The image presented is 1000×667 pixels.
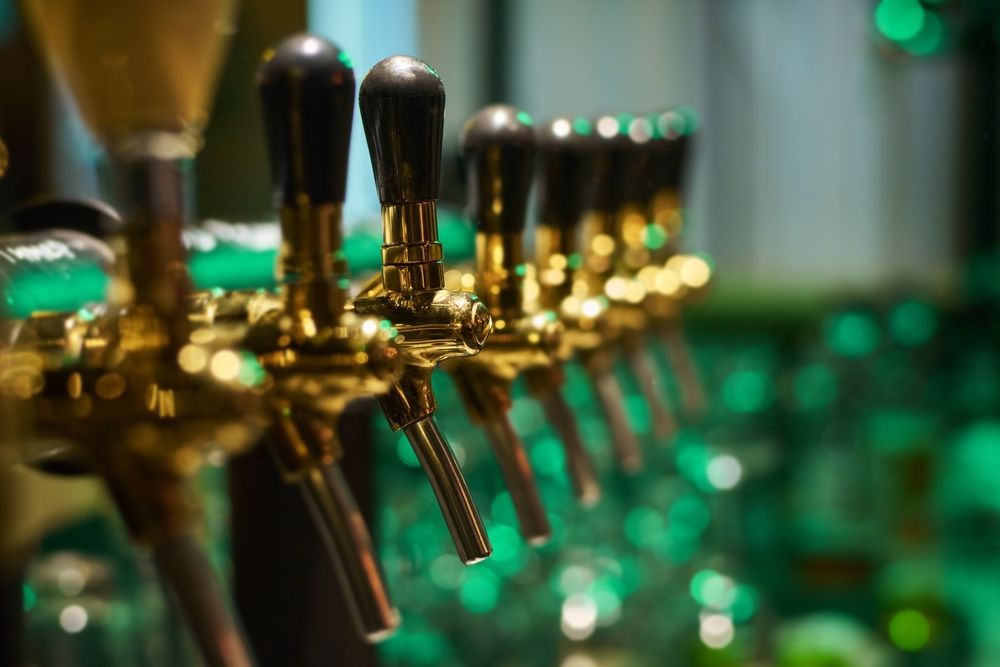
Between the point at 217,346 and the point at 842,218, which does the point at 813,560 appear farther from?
the point at 217,346

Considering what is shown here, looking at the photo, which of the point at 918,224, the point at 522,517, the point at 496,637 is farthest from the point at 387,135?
the point at 918,224

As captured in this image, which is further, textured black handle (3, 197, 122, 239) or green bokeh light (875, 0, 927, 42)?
green bokeh light (875, 0, 927, 42)

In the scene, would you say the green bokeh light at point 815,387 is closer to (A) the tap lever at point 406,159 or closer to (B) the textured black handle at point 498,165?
(B) the textured black handle at point 498,165

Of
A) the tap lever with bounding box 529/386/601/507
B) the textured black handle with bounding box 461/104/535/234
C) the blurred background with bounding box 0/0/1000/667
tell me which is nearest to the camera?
the textured black handle with bounding box 461/104/535/234

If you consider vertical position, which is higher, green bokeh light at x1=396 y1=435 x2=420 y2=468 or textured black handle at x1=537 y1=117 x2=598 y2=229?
textured black handle at x1=537 y1=117 x2=598 y2=229

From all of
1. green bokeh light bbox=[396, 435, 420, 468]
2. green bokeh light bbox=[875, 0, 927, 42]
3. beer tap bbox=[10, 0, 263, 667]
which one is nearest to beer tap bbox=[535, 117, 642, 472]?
beer tap bbox=[10, 0, 263, 667]

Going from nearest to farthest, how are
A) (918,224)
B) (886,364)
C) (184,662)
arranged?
(184,662)
(886,364)
(918,224)

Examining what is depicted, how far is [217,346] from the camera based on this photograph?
439 mm

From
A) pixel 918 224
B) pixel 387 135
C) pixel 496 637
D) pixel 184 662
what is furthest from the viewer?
pixel 918 224

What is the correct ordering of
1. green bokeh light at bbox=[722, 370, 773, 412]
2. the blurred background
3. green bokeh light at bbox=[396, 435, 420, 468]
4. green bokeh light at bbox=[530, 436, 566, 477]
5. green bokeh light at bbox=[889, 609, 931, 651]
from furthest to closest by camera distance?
green bokeh light at bbox=[722, 370, 773, 412] → green bokeh light at bbox=[889, 609, 931, 651] → green bokeh light at bbox=[530, 436, 566, 477] → green bokeh light at bbox=[396, 435, 420, 468] → the blurred background

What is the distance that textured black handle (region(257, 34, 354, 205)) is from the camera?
0.44 meters

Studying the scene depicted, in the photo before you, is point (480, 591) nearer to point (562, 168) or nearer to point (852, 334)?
point (562, 168)

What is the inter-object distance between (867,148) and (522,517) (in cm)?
161

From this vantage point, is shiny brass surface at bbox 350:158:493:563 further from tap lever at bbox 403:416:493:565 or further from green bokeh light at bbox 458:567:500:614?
green bokeh light at bbox 458:567:500:614
